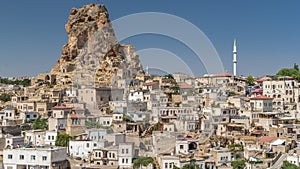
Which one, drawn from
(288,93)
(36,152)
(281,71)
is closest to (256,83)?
(281,71)

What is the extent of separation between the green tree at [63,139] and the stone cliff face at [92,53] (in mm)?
17803

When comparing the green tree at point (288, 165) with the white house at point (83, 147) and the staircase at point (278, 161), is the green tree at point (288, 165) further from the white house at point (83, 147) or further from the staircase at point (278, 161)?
the white house at point (83, 147)

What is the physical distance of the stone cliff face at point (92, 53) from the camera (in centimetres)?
4428

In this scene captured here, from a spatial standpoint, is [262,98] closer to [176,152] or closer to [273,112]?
[273,112]

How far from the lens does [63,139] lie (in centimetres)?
2516

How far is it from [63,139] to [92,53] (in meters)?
22.2

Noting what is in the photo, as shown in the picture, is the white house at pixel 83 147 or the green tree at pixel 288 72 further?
the green tree at pixel 288 72

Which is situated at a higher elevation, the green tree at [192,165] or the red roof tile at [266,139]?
the red roof tile at [266,139]

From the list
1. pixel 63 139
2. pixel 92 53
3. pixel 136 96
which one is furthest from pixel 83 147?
pixel 92 53

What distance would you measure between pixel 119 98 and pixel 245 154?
1423 centimetres

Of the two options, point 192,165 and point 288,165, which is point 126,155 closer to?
point 192,165

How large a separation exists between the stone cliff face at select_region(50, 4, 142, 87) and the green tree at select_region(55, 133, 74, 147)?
17.8 meters

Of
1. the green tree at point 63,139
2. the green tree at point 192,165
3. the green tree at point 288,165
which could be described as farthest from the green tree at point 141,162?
the green tree at point 288,165

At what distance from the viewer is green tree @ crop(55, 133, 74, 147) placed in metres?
24.9
